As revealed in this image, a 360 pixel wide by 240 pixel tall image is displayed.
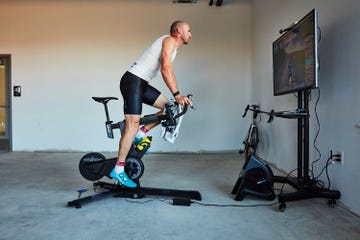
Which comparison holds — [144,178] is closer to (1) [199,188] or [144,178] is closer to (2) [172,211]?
(1) [199,188]

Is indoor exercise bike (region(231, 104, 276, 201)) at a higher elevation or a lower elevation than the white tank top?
lower

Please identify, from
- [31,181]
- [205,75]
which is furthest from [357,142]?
[205,75]

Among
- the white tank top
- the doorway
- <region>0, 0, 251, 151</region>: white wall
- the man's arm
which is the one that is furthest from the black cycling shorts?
the doorway

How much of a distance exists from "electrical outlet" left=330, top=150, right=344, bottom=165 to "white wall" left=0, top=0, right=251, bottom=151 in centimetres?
288

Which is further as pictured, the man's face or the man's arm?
the man's face

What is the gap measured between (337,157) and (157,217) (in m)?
1.46

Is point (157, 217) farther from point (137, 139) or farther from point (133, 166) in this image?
point (137, 139)

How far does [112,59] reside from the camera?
17.3 ft

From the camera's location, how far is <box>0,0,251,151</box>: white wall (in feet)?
17.2

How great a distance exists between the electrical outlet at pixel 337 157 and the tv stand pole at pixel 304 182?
197mm

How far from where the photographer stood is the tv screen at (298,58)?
216 centimetres

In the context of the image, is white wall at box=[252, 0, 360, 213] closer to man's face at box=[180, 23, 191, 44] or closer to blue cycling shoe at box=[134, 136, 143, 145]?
man's face at box=[180, 23, 191, 44]

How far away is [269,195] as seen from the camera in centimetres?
238

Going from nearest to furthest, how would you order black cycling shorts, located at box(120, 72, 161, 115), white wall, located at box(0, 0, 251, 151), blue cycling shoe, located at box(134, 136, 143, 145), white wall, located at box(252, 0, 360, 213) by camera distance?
white wall, located at box(252, 0, 360, 213), black cycling shorts, located at box(120, 72, 161, 115), blue cycling shoe, located at box(134, 136, 143, 145), white wall, located at box(0, 0, 251, 151)
